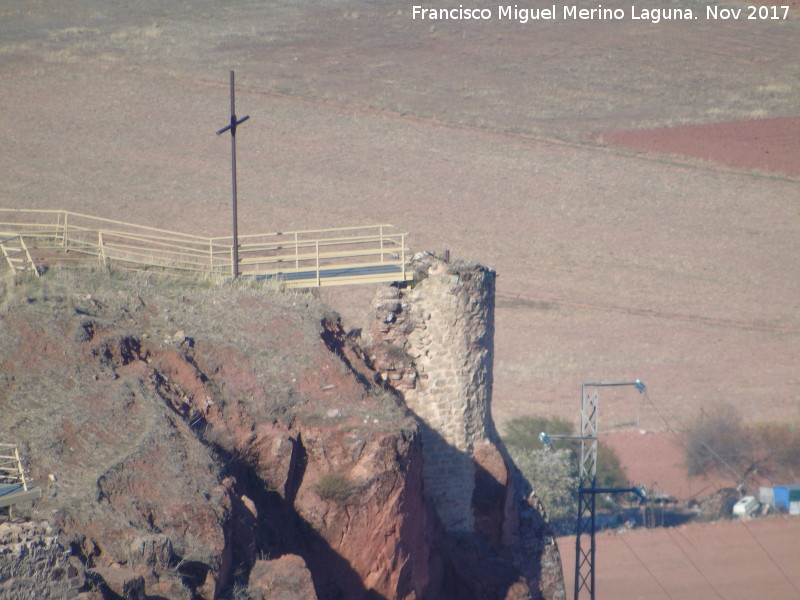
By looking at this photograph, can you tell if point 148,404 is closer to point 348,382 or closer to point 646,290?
point 348,382

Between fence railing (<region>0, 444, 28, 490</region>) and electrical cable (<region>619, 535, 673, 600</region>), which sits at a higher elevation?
fence railing (<region>0, 444, 28, 490</region>)

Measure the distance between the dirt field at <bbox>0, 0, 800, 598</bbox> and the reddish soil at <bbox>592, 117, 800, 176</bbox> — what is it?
11 centimetres

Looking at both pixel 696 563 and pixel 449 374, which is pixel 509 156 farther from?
pixel 449 374

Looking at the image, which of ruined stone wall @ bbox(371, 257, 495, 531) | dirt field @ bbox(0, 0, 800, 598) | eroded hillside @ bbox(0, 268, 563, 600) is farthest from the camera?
dirt field @ bbox(0, 0, 800, 598)

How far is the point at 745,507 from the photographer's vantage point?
3347cm

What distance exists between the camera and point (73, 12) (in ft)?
211

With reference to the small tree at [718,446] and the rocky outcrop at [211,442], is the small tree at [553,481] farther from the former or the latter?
the rocky outcrop at [211,442]

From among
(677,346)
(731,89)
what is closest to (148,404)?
(677,346)

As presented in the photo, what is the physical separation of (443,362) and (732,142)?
40461 mm

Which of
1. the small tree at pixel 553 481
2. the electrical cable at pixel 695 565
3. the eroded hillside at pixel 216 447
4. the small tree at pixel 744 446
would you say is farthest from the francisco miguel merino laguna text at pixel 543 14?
the eroded hillside at pixel 216 447

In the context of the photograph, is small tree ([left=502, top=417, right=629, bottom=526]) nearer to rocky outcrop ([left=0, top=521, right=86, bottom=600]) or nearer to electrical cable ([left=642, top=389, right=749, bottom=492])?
electrical cable ([left=642, top=389, right=749, bottom=492])

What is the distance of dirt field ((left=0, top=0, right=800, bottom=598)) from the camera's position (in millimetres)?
39281

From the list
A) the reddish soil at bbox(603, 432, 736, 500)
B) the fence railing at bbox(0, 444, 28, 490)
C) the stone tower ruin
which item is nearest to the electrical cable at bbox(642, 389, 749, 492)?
the reddish soil at bbox(603, 432, 736, 500)

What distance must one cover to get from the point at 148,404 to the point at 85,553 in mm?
2654
